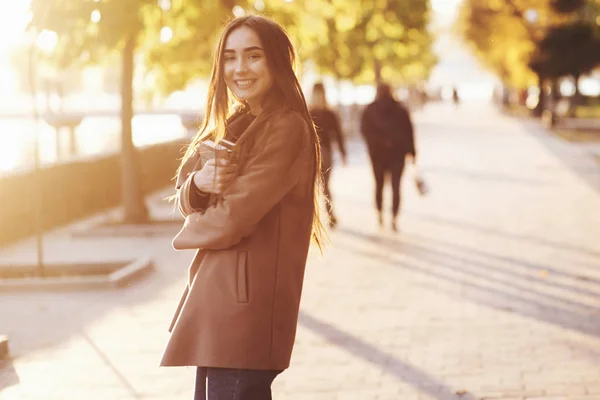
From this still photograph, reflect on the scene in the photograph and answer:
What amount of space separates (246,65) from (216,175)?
0.37m

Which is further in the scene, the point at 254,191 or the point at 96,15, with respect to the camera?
the point at 96,15

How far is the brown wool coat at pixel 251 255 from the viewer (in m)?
3.27

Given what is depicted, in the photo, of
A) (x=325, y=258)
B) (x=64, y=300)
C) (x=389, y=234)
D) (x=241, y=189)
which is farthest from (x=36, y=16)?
(x=241, y=189)

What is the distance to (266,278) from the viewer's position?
331cm

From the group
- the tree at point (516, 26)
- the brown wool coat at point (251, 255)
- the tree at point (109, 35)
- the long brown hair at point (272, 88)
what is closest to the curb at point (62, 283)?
the tree at point (109, 35)

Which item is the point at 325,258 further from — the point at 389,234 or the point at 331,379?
the point at 331,379

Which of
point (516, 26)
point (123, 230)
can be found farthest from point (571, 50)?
point (123, 230)

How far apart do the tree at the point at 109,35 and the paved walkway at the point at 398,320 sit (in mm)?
1273

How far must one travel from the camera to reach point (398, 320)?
8016mm

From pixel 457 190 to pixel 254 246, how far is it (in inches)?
612

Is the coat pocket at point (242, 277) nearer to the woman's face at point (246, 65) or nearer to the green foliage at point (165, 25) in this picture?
the woman's face at point (246, 65)

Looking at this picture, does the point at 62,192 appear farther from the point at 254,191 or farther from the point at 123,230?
the point at 254,191

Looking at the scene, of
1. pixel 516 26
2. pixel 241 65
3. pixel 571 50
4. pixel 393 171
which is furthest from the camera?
pixel 516 26

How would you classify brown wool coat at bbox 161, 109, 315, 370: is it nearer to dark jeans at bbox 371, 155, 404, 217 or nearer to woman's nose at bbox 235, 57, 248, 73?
woman's nose at bbox 235, 57, 248, 73
